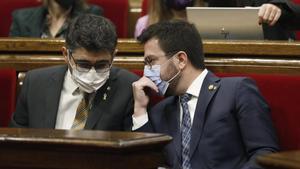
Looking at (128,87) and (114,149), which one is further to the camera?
(128,87)

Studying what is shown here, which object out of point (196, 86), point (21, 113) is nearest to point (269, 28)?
point (196, 86)

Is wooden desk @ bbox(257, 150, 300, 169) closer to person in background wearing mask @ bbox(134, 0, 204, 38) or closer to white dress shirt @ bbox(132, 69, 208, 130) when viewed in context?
white dress shirt @ bbox(132, 69, 208, 130)

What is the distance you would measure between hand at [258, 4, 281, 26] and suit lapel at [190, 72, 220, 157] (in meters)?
0.18

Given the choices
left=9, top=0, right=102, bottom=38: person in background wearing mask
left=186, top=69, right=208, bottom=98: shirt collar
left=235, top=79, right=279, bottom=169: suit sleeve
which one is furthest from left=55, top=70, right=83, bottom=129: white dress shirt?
left=9, top=0, right=102, bottom=38: person in background wearing mask

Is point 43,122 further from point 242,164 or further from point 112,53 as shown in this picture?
point 242,164

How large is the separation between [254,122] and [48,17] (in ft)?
3.36

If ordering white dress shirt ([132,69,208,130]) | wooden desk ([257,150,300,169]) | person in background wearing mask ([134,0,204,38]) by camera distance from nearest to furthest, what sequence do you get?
1. wooden desk ([257,150,300,169])
2. white dress shirt ([132,69,208,130])
3. person in background wearing mask ([134,0,204,38])

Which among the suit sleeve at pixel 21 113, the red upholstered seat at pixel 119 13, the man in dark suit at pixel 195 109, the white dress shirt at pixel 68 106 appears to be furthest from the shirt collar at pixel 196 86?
the red upholstered seat at pixel 119 13

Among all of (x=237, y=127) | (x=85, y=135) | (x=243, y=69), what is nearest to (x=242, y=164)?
(x=237, y=127)

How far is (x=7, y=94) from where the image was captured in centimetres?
146

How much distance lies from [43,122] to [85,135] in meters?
0.52

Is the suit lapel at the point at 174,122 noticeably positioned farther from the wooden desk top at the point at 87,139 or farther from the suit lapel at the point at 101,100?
the wooden desk top at the point at 87,139

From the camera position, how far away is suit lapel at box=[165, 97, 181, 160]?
4.25ft

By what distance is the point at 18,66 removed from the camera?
149 cm
